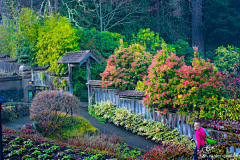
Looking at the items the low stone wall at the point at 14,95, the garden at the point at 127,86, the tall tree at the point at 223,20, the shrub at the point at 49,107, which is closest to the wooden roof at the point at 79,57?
the garden at the point at 127,86

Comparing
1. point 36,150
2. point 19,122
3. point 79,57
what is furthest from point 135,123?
point 19,122

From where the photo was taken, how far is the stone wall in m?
16.0

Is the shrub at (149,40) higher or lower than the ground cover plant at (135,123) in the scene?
higher

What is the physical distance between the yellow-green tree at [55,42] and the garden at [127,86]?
7 cm

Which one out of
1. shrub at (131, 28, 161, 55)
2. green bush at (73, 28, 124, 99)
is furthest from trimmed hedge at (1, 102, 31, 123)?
shrub at (131, 28, 161, 55)

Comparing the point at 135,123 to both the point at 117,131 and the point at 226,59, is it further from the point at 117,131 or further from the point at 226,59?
the point at 226,59

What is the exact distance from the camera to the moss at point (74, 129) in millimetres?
9242

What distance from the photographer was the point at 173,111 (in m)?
9.13

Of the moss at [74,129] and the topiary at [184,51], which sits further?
the topiary at [184,51]

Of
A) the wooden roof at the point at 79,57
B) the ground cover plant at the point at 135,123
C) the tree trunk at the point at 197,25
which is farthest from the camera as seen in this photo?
the tree trunk at the point at 197,25

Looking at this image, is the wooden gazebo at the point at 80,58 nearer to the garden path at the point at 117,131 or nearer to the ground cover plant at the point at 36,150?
the garden path at the point at 117,131

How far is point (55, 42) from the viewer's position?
1653cm

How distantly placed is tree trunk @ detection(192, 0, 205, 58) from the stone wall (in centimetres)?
1828

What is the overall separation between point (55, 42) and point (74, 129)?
8.74 meters
